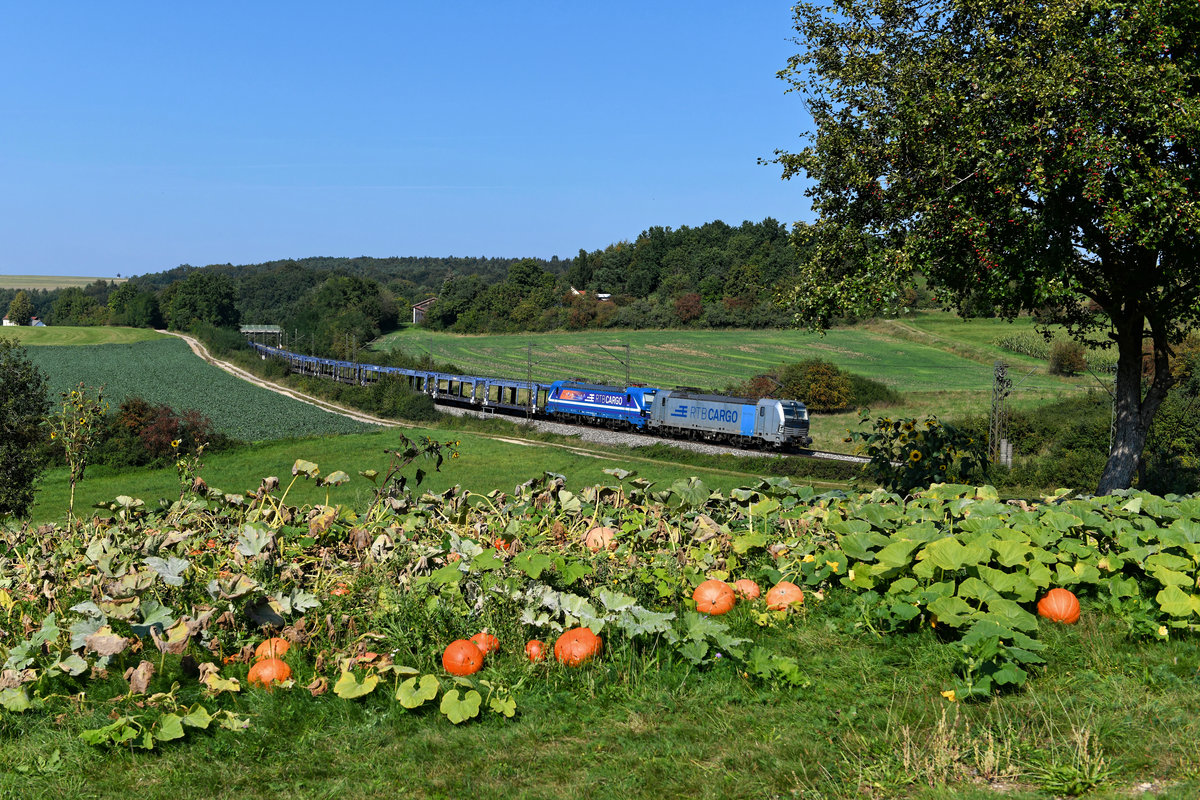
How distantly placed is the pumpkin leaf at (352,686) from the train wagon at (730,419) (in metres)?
37.4

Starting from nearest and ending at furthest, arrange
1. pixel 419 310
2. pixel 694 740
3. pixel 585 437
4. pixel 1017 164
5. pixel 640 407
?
pixel 694 740 < pixel 1017 164 < pixel 585 437 < pixel 640 407 < pixel 419 310

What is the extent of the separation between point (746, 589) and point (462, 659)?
204 centimetres

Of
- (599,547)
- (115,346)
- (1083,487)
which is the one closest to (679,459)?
(1083,487)

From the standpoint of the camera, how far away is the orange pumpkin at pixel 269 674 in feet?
15.9

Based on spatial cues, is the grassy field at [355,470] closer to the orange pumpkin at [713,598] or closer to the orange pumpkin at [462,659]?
the orange pumpkin at [713,598]

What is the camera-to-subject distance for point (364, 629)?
5395mm

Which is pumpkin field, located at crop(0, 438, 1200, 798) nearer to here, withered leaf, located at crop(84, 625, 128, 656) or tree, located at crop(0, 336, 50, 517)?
withered leaf, located at crop(84, 625, 128, 656)

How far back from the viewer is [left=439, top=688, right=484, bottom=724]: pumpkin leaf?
4.47 metres

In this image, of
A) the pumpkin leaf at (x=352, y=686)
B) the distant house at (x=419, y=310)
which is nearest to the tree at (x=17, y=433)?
the pumpkin leaf at (x=352, y=686)

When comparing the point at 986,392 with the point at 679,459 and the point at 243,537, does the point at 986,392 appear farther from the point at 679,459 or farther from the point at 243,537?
the point at 243,537

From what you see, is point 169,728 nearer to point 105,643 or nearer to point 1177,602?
point 105,643

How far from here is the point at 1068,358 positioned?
62.6 metres

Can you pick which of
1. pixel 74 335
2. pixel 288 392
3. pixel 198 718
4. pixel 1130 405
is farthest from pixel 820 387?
pixel 74 335

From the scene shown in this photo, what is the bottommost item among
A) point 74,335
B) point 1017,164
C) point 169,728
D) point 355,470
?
point 355,470
